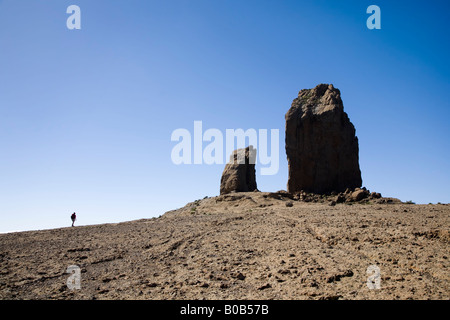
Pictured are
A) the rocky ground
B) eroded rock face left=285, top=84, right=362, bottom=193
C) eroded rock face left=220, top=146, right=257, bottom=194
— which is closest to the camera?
the rocky ground

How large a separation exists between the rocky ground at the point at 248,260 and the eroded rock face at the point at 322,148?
13943 mm

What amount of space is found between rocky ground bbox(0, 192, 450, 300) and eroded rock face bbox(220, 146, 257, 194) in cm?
1481

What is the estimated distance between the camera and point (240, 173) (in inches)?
1262

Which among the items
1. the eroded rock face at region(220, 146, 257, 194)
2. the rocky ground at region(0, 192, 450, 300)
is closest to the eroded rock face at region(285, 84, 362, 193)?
the eroded rock face at region(220, 146, 257, 194)

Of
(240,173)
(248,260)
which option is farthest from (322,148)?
(248,260)

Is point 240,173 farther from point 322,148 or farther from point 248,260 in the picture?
point 248,260

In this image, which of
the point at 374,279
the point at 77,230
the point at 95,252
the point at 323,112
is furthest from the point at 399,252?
the point at 323,112

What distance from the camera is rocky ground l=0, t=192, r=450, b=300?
793 centimetres

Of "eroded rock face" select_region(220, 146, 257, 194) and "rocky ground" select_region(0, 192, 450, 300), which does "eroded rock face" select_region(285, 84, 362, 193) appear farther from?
"rocky ground" select_region(0, 192, 450, 300)

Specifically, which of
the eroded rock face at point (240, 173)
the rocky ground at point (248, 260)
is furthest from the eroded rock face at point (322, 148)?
the rocky ground at point (248, 260)

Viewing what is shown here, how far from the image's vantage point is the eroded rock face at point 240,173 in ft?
103

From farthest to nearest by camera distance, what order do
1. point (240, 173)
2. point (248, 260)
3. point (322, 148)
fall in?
point (240, 173) → point (322, 148) → point (248, 260)

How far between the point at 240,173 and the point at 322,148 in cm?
845
